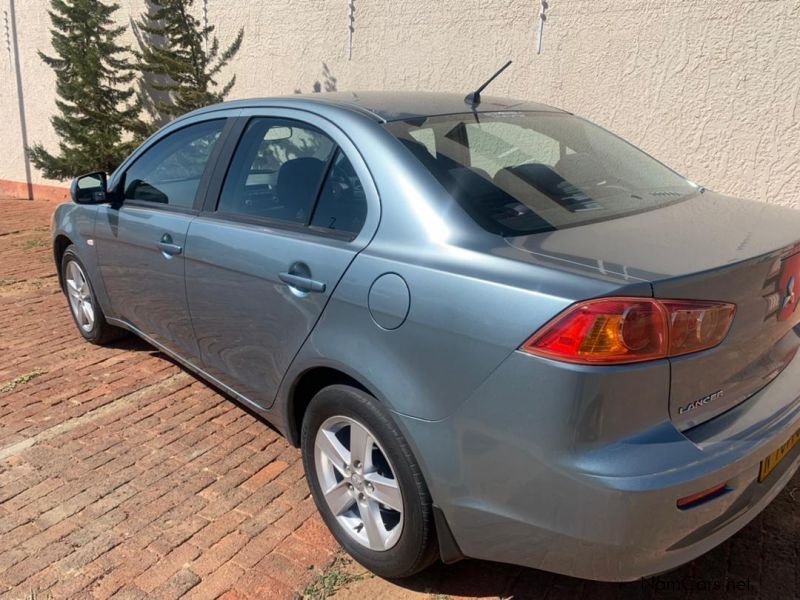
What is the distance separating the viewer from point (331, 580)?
259 centimetres

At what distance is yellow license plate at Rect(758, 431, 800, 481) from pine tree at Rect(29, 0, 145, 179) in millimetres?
9052

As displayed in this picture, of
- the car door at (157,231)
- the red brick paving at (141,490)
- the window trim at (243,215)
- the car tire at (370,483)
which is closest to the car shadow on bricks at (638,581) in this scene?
the car tire at (370,483)

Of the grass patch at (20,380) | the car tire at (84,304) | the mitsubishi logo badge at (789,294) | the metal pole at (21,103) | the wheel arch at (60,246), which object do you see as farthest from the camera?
the metal pole at (21,103)

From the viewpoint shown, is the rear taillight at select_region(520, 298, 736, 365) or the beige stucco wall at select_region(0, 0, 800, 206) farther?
the beige stucco wall at select_region(0, 0, 800, 206)

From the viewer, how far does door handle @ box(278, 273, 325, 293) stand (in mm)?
2557

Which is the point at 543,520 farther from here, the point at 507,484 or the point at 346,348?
the point at 346,348

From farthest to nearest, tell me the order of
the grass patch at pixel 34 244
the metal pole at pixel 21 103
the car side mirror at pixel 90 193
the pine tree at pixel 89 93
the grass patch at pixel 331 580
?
the metal pole at pixel 21 103 < the pine tree at pixel 89 93 < the grass patch at pixel 34 244 < the car side mirror at pixel 90 193 < the grass patch at pixel 331 580

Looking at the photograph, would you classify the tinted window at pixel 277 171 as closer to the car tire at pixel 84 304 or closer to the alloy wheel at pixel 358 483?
the alloy wheel at pixel 358 483

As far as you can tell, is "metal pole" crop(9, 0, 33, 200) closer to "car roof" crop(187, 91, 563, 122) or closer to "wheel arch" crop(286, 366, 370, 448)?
"car roof" crop(187, 91, 563, 122)

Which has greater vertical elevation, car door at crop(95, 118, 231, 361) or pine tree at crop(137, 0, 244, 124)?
pine tree at crop(137, 0, 244, 124)

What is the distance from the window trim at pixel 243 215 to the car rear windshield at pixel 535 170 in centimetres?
35

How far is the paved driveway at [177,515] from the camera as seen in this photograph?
257 cm

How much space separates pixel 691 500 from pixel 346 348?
1171mm
